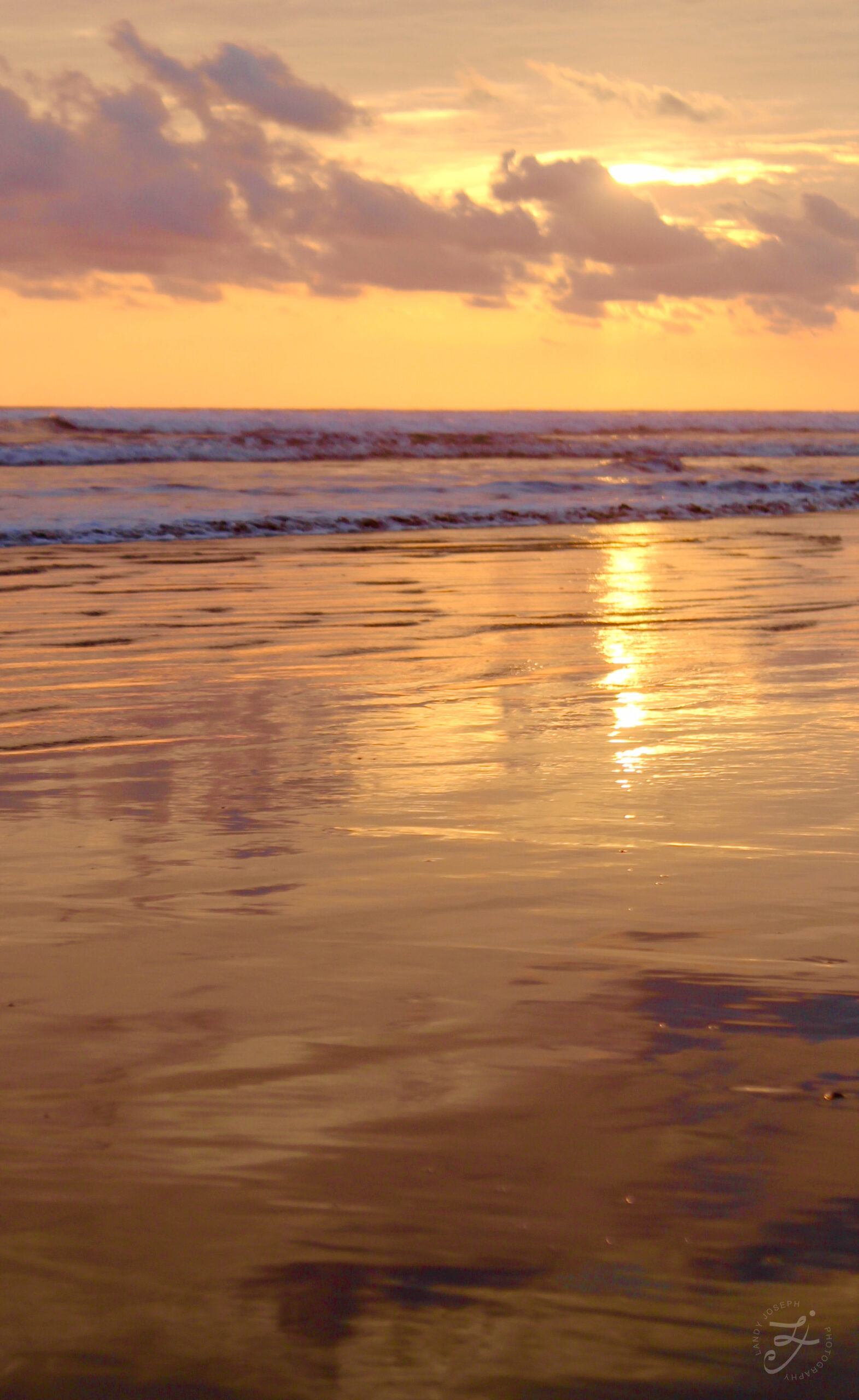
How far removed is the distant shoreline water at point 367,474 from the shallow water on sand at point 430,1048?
31.5ft

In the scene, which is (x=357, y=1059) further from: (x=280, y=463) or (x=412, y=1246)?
(x=280, y=463)

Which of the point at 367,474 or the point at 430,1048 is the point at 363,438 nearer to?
the point at 367,474

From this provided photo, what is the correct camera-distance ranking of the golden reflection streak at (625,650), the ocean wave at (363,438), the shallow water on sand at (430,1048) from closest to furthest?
the shallow water on sand at (430,1048), the golden reflection streak at (625,650), the ocean wave at (363,438)

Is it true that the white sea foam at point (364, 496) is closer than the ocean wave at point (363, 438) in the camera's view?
Yes

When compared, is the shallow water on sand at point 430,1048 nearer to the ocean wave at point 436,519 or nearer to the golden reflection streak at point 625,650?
the golden reflection streak at point 625,650

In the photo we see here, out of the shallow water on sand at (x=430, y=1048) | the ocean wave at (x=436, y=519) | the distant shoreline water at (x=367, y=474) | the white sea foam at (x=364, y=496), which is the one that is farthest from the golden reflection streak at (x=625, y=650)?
the distant shoreline water at (x=367, y=474)

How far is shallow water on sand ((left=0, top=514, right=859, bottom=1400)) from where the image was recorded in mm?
1488

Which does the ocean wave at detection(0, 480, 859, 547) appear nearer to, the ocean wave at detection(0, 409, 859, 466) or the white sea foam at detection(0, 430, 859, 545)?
the white sea foam at detection(0, 430, 859, 545)

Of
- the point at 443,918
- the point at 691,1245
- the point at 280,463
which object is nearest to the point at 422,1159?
the point at 691,1245

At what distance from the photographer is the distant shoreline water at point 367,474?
15.1 metres

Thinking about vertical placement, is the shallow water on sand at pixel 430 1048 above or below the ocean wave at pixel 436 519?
below

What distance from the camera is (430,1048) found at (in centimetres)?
218

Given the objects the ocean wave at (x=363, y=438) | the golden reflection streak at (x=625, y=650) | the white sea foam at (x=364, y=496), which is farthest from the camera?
the ocean wave at (x=363, y=438)

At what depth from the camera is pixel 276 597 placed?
8836mm
